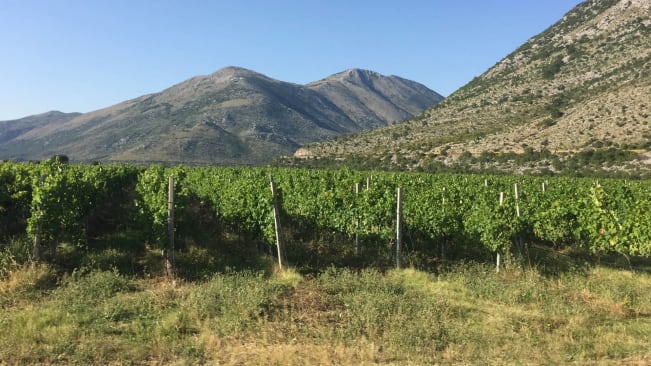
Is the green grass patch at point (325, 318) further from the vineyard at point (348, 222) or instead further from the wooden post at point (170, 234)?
the vineyard at point (348, 222)

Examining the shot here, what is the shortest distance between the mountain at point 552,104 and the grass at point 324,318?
4694 centimetres

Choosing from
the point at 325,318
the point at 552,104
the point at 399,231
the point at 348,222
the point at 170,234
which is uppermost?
the point at 552,104

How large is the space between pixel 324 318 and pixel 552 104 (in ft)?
226

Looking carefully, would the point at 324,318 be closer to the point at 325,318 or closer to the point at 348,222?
the point at 325,318

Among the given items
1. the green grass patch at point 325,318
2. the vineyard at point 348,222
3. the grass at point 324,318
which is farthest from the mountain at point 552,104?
the green grass patch at point 325,318

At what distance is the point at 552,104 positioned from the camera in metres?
65.1

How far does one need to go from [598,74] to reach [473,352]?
76.6 meters

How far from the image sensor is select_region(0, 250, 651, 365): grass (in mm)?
6621

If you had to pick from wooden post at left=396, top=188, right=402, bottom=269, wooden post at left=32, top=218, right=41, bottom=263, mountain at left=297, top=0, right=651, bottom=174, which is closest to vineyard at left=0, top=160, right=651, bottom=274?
wooden post at left=32, top=218, right=41, bottom=263

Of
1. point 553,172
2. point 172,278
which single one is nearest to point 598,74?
point 553,172

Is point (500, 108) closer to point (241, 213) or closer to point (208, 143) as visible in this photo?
point (241, 213)

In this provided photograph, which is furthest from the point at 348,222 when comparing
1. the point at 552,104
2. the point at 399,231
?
the point at 552,104

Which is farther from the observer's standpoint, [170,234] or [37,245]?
[170,234]

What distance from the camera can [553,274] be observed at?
11.6 meters
